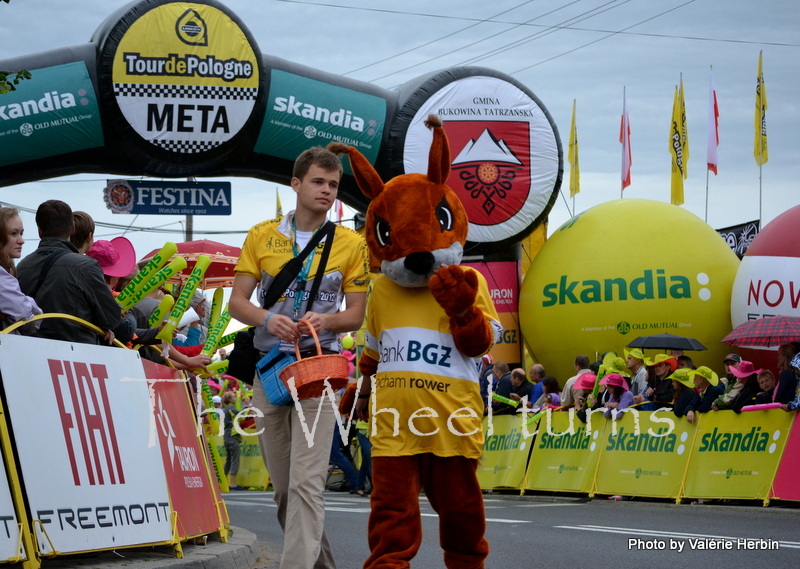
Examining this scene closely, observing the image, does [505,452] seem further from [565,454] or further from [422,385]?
[422,385]

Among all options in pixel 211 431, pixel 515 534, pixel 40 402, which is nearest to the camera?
pixel 40 402

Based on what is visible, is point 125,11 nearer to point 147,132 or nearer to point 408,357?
point 147,132

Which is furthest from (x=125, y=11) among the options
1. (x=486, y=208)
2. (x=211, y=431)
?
(x=211, y=431)

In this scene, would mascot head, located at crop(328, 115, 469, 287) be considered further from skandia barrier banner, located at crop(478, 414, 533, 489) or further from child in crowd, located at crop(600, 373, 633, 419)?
skandia barrier banner, located at crop(478, 414, 533, 489)

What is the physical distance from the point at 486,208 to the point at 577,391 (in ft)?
13.0

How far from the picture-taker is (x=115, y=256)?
7.30 m

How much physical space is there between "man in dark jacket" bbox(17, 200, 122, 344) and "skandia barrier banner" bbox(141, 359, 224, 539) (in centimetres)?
62

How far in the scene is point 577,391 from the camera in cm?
1461

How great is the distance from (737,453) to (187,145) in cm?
857

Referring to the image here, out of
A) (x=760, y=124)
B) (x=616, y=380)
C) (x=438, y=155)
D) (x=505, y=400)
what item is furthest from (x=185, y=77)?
(x=760, y=124)

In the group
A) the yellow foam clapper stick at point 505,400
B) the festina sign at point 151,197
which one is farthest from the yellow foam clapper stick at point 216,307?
the festina sign at point 151,197

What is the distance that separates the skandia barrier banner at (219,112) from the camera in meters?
14.9

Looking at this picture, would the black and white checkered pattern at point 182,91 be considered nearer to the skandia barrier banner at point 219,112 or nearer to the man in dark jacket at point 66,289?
the skandia barrier banner at point 219,112

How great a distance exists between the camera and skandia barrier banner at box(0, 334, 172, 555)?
5.17 m
